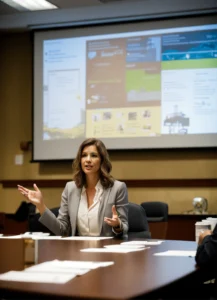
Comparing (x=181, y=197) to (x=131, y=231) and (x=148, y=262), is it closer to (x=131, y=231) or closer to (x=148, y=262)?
(x=131, y=231)

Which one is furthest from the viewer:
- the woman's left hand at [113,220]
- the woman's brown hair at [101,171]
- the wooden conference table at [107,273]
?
the woman's brown hair at [101,171]

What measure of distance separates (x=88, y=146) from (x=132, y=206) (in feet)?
1.82

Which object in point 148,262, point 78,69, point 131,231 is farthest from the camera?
point 78,69

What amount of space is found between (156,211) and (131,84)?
1944 millimetres

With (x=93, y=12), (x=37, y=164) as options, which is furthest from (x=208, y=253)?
(x=37, y=164)

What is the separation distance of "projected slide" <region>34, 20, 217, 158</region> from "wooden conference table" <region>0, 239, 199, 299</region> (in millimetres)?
3715

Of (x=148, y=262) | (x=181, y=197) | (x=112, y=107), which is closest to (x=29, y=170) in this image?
(x=112, y=107)

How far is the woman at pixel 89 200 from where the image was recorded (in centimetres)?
363

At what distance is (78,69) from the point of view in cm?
689

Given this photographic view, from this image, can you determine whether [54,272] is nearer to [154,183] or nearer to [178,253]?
[178,253]

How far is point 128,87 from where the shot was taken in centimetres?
668

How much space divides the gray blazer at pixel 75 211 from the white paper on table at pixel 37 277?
1790 mm

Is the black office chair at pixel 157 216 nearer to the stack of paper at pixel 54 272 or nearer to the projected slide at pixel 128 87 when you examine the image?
the projected slide at pixel 128 87

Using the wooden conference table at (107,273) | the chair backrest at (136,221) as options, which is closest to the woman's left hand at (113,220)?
the chair backrest at (136,221)
